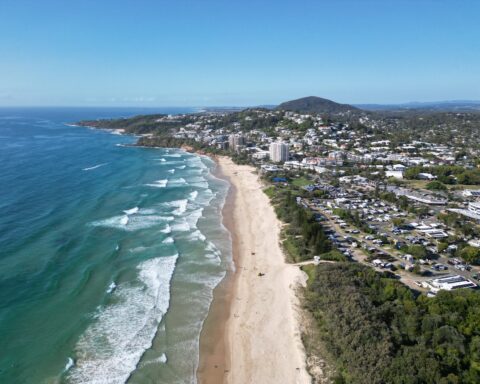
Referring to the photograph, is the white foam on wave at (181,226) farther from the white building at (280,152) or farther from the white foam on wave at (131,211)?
the white building at (280,152)

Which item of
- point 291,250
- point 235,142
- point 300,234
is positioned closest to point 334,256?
point 291,250

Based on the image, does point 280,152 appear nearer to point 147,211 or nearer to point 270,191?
point 270,191

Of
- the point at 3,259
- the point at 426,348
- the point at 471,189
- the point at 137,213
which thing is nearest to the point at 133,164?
the point at 137,213

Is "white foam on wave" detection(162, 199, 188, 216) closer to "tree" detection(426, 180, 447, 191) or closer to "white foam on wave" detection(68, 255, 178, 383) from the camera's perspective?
"white foam on wave" detection(68, 255, 178, 383)

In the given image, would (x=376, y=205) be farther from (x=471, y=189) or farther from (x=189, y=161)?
(x=189, y=161)

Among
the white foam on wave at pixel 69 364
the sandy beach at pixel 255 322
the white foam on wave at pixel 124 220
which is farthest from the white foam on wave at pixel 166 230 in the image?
the white foam on wave at pixel 69 364

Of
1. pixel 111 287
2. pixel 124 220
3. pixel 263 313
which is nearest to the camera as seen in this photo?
pixel 263 313
